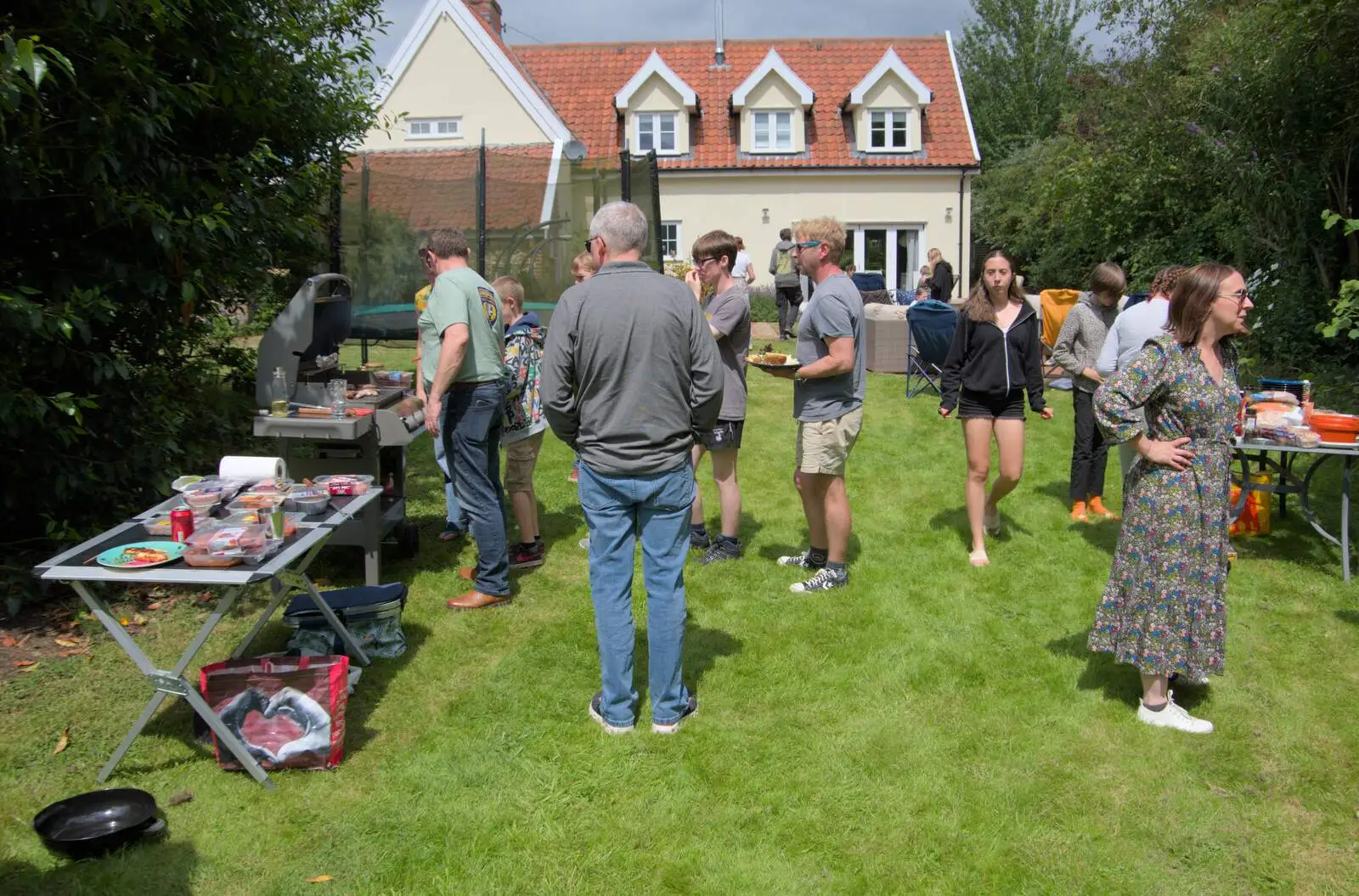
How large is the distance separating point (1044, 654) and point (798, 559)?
157 centimetres

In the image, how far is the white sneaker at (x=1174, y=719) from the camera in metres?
3.88

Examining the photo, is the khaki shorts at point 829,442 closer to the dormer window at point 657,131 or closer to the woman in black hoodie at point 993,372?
the woman in black hoodie at point 993,372

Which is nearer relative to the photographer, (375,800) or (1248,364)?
(375,800)

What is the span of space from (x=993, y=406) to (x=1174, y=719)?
2230 mm

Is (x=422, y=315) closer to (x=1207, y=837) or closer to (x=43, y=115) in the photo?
(x=43, y=115)

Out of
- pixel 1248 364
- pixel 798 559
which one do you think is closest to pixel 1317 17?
pixel 1248 364

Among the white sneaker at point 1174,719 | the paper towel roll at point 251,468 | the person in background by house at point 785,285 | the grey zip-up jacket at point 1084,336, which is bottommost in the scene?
the white sneaker at point 1174,719

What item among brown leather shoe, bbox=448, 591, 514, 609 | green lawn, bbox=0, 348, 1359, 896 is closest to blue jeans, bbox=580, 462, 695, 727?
green lawn, bbox=0, 348, 1359, 896

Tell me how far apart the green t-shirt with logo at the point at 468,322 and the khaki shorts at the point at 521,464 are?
65 cm

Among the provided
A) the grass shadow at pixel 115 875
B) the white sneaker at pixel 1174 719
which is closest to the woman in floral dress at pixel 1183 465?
the white sneaker at pixel 1174 719

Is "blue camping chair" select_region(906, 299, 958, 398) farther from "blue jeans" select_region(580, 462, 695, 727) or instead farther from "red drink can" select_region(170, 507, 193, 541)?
"red drink can" select_region(170, 507, 193, 541)

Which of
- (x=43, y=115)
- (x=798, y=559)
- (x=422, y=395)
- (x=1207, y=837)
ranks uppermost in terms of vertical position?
(x=43, y=115)

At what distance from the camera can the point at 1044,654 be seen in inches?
182

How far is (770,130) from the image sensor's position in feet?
82.1
